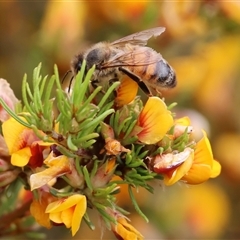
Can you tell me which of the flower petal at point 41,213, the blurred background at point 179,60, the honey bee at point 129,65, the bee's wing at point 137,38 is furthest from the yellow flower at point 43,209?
the blurred background at point 179,60

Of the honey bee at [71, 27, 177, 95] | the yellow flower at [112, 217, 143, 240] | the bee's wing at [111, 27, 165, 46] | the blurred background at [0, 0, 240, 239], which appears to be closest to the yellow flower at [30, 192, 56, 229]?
the yellow flower at [112, 217, 143, 240]

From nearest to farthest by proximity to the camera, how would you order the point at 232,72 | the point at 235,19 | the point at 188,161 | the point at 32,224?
the point at 188,161 → the point at 32,224 → the point at 235,19 → the point at 232,72

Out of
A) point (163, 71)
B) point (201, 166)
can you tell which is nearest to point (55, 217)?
point (201, 166)

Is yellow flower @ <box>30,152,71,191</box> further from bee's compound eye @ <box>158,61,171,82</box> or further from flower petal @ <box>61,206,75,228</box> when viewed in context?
bee's compound eye @ <box>158,61,171,82</box>

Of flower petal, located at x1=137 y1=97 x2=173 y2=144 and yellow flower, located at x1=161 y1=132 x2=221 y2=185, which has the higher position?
flower petal, located at x1=137 y1=97 x2=173 y2=144

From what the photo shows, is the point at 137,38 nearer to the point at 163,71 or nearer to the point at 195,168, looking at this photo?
the point at 163,71

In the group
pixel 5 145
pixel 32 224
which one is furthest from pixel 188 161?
pixel 32 224

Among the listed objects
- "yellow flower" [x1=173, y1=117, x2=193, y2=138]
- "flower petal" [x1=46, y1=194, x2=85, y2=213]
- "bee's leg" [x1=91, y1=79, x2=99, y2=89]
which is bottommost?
"yellow flower" [x1=173, y1=117, x2=193, y2=138]

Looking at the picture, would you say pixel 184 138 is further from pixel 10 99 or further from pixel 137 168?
pixel 10 99
